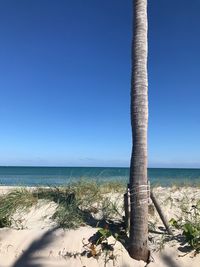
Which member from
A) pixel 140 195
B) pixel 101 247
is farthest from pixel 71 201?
pixel 140 195

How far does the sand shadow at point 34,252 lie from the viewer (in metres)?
6.81

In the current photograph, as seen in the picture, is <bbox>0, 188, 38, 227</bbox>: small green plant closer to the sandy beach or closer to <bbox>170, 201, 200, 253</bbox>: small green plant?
the sandy beach

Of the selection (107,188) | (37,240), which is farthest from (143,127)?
(107,188)

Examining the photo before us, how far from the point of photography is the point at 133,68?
6949 mm

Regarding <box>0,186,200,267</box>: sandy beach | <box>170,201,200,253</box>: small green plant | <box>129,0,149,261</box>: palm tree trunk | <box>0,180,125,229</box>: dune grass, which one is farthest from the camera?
<box>0,180,125,229</box>: dune grass

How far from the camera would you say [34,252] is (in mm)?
7008

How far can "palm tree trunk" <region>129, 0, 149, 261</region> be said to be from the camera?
6609 mm

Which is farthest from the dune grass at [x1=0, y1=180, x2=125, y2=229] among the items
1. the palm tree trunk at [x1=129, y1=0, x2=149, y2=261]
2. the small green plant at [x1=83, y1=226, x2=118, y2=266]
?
the palm tree trunk at [x1=129, y1=0, x2=149, y2=261]

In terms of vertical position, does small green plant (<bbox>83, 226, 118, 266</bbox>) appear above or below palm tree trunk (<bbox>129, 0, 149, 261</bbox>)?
below

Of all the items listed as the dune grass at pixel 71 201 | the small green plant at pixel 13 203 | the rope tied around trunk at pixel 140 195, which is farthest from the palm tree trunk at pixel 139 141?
the small green plant at pixel 13 203

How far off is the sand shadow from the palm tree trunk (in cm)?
152

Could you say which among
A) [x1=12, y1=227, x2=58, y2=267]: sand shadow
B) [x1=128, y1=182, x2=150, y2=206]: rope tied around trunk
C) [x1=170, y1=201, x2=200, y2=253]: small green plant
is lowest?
[x1=12, y1=227, x2=58, y2=267]: sand shadow

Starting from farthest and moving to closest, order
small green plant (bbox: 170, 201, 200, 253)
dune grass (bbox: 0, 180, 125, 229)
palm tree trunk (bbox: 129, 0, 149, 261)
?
→ dune grass (bbox: 0, 180, 125, 229) < small green plant (bbox: 170, 201, 200, 253) < palm tree trunk (bbox: 129, 0, 149, 261)

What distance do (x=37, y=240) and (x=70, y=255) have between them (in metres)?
0.75
